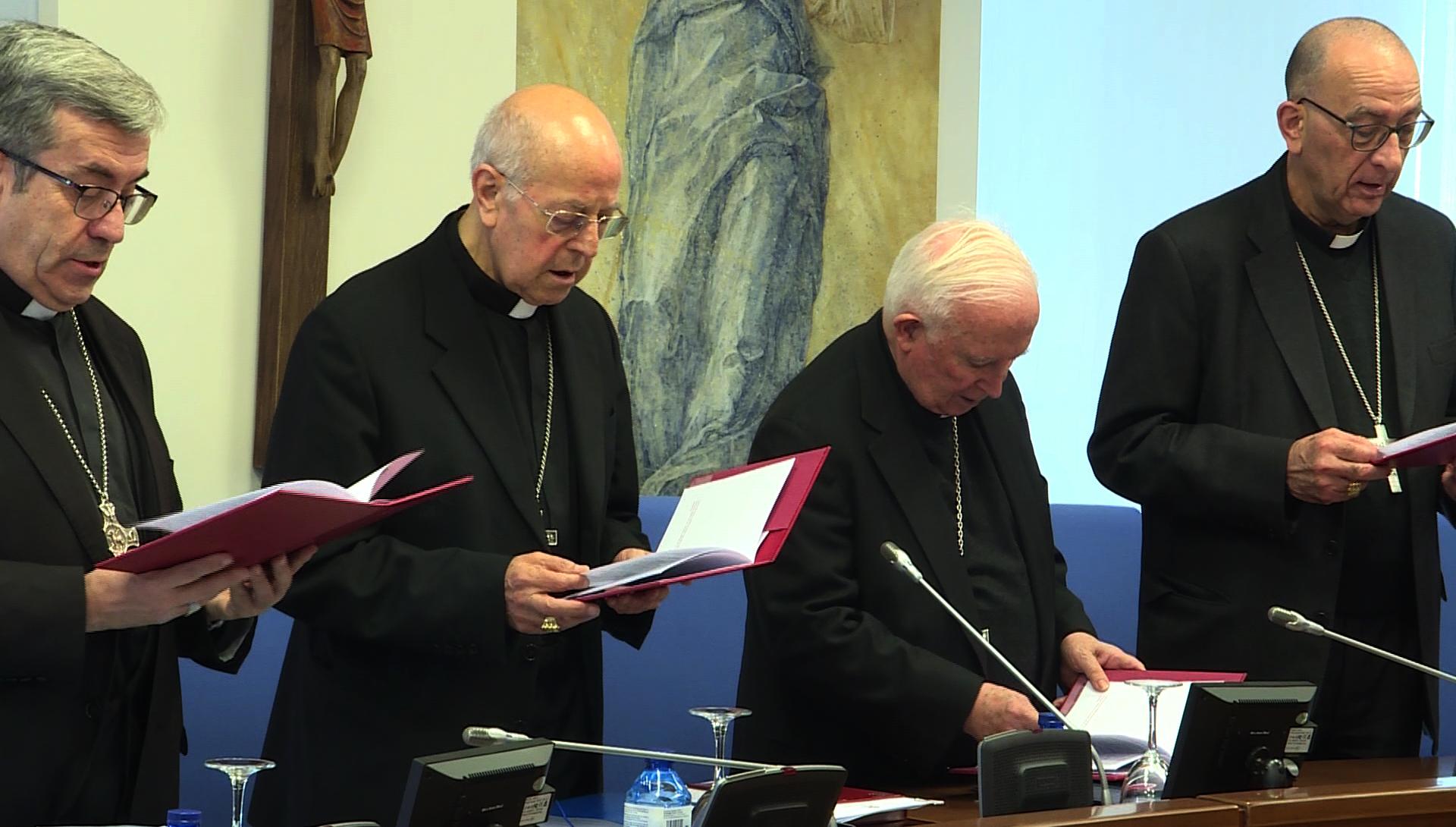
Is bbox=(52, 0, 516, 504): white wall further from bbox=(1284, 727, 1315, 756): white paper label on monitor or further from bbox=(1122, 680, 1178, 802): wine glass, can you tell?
bbox=(1284, 727, 1315, 756): white paper label on monitor

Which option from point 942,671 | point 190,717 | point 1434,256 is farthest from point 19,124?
point 1434,256

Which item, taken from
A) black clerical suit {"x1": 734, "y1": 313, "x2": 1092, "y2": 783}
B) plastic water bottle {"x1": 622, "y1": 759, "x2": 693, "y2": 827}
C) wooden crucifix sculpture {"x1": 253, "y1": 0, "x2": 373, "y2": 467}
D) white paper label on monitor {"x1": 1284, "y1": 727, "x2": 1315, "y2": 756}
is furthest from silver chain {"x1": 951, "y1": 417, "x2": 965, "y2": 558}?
wooden crucifix sculpture {"x1": 253, "y1": 0, "x2": 373, "y2": 467}

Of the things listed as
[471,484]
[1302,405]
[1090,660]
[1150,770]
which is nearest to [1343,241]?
[1302,405]

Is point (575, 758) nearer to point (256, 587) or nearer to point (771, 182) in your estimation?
point (256, 587)

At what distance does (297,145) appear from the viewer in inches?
183

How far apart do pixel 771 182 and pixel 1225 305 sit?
92.2 inches

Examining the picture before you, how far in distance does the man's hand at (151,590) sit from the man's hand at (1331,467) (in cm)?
198

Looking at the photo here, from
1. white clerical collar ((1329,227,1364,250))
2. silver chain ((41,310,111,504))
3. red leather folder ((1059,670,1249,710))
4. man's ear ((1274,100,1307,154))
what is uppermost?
man's ear ((1274,100,1307,154))

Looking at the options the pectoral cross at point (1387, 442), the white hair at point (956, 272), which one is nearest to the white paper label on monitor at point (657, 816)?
the white hair at point (956, 272)

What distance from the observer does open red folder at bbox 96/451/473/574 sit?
223 centimetres

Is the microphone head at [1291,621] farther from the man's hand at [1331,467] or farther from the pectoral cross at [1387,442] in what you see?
the pectoral cross at [1387,442]

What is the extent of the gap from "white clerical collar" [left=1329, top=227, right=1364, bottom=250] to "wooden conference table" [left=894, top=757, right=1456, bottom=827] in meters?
1.13

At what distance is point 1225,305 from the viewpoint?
3697 millimetres

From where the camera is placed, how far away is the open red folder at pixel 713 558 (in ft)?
8.71
